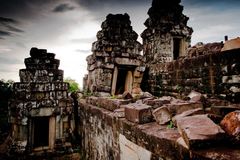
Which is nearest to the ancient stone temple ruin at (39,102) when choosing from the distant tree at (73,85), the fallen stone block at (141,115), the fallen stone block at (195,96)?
the distant tree at (73,85)

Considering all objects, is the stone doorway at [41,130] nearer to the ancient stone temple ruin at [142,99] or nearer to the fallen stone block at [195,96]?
the ancient stone temple ruin at [142,99]

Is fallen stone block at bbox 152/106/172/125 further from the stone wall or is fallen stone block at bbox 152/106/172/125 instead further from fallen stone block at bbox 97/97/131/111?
the stone wall

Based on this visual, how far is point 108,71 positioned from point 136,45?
170 centimetres

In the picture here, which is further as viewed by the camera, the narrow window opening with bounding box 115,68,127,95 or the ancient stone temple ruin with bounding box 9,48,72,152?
the narrow window opening with bounding box 115,68,127,95

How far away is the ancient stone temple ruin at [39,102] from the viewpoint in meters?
7.12

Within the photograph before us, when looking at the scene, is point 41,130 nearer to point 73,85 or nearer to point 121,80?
point 73,85

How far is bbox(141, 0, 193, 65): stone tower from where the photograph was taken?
10.6 meters

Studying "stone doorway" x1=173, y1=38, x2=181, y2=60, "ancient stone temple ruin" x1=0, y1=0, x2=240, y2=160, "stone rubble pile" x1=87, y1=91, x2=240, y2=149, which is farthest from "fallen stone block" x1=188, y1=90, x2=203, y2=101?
"stone doorway" x1=173, y1=38, x2=181, y2=60

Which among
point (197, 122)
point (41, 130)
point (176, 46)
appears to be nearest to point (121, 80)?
point (176, 46)

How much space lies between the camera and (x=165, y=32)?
34.8 feet

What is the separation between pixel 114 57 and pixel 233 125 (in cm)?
637

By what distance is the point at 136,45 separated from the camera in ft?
27.0

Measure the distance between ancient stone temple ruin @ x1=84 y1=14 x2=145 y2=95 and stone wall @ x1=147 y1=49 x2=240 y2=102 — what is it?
1318 mm

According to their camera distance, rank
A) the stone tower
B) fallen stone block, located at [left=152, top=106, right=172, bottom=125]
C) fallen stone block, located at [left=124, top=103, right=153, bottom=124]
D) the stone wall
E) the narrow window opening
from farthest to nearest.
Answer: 1. the stone tower
2. the narrow window opening
3. the stone wall
4. fallen stone block, located at [left=124, top=103, right=153, bottom=124]
5. fallen stone block, located at [left=152, top=106, right=172, bottom=125]
